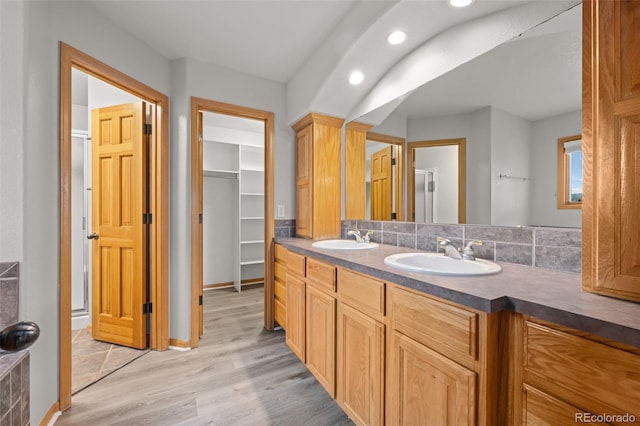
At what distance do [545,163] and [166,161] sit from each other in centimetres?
251

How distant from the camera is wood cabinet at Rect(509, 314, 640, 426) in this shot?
59 cm

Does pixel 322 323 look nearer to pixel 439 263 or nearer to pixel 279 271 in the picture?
pixel 439 263

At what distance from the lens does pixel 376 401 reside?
1.18 metres

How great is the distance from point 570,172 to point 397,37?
125 cm

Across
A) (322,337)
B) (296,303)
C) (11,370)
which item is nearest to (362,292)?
(322,337)

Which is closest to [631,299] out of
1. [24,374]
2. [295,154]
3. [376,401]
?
[376,401]

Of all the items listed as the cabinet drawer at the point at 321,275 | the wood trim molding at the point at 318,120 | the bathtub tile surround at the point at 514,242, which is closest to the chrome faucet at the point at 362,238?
the bathtub tile surround at the point at 514,242

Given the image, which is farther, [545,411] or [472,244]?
[472,244]

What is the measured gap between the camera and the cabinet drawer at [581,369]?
Result: 1.93 ft

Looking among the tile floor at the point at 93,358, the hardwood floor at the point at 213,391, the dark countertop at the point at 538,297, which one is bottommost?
the hardwood floor at the point at 213,391

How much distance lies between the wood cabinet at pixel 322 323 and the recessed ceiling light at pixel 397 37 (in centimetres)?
149

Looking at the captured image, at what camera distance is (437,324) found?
3.04 feet

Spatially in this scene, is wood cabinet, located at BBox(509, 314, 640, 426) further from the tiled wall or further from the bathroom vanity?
the tiled wall

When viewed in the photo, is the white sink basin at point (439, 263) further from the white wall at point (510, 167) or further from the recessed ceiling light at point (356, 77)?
the recessed ceiling light at point (356, 77)
